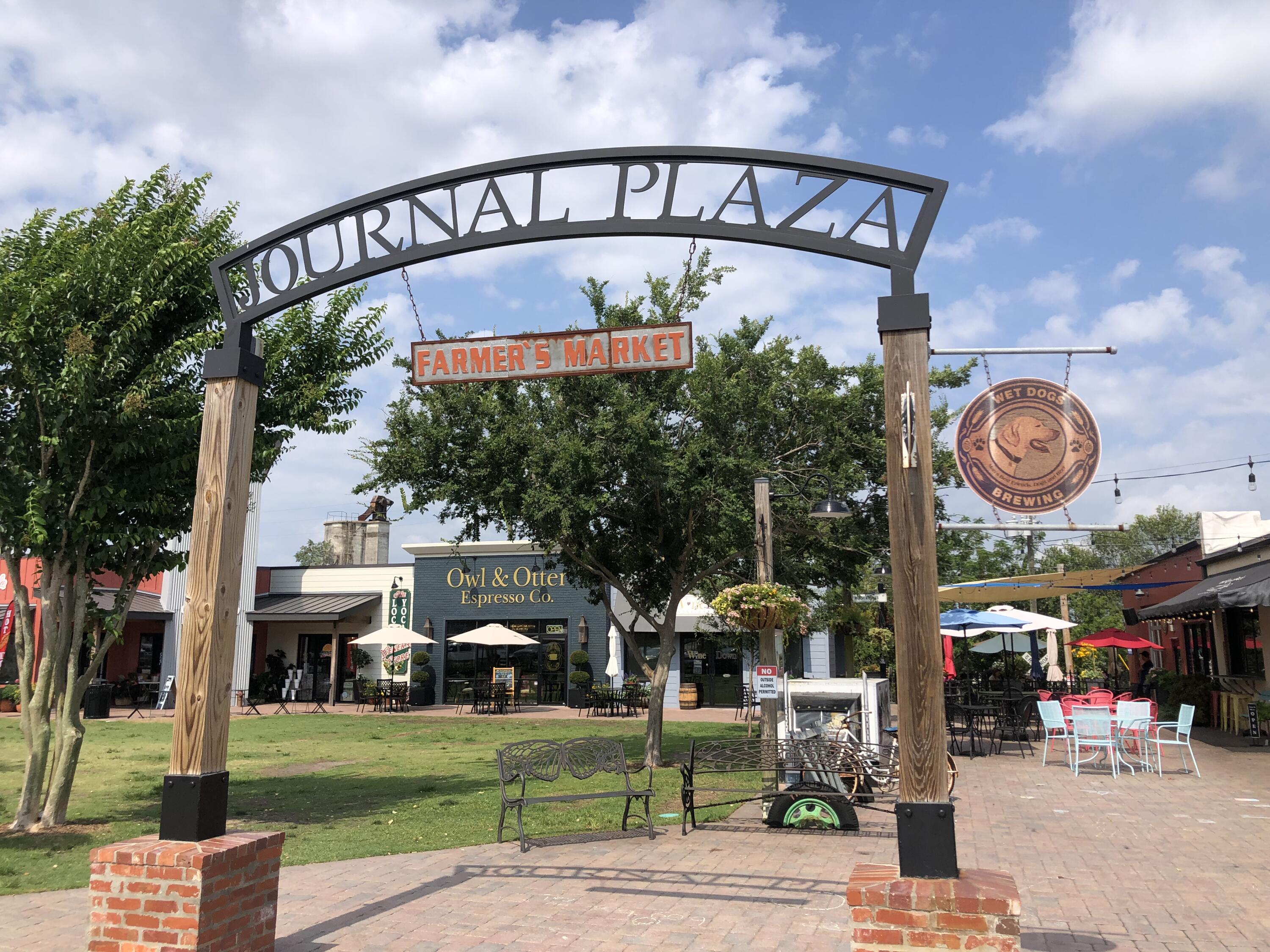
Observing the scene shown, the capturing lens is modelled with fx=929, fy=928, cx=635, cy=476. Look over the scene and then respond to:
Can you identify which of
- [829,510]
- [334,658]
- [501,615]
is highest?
[829,510]

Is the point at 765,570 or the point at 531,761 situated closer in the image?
the point at 531,761

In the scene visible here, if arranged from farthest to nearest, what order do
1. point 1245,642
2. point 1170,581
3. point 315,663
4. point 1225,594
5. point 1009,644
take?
1. point 315,663
2. point 1170,581
3. point 1009,644
4. point 1245,642
5. point 1225,594

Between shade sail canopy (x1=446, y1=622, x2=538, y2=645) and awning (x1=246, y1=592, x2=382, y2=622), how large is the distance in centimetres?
484

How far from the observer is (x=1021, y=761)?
13.1 metres

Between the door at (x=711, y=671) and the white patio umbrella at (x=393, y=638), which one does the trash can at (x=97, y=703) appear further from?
the door at (x=711, y=671)

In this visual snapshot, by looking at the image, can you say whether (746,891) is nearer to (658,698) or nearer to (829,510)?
(829,510)

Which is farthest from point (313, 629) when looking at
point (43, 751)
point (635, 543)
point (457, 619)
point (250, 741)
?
point (43, 751)

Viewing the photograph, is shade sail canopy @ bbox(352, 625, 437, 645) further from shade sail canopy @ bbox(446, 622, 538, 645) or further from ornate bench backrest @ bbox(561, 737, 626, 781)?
ornate bench backrest @ bbox(561, 737, 626, 781)

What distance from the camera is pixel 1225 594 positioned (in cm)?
1318

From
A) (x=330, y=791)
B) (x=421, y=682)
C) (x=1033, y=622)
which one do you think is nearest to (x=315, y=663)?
(x=421, y=682)

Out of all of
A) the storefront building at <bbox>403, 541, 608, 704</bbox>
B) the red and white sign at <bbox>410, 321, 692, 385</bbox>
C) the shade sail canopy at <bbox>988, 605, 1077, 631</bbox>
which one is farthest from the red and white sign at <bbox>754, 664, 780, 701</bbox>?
the storefront building at <bbox>403, 541, 608, 704</bbox>

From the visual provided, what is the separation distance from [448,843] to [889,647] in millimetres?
17322

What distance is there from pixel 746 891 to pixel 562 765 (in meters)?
2.47

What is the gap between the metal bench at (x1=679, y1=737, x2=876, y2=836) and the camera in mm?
7902
